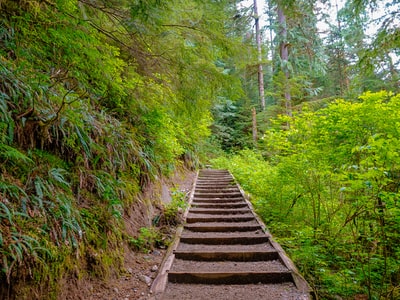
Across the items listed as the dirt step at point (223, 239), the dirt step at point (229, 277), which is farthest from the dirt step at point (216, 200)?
the dirt step at point (229, 277)

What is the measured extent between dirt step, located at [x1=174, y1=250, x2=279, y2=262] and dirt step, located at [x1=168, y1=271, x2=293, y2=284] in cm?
49

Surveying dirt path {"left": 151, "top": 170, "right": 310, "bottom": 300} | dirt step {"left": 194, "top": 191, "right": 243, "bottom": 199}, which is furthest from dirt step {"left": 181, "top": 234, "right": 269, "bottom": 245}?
dirt step {"left": 194, "top": 191, "right": 243, "bottom": 199}

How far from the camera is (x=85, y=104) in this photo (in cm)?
318

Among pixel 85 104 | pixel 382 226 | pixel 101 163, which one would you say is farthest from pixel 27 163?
pixel 382 226

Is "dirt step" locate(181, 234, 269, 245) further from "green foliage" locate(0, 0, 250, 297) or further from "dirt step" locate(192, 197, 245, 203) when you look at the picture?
"dirt step" locate(192, 197, 245, 203)

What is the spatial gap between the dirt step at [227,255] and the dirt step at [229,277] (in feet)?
1.62

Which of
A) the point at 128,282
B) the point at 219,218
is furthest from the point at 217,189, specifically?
the point at 128,282

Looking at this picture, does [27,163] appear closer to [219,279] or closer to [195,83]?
[219,279]

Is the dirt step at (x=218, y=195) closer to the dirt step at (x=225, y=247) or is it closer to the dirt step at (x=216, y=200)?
the dirt step at (x=216, y=200)

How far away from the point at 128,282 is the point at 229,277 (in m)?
1.19

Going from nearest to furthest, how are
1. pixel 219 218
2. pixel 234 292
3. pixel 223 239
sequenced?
pixel 234 292 < pixel 223 239 < pixel 219 218

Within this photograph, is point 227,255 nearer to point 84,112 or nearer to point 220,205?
point 220,205

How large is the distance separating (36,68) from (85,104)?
66cm

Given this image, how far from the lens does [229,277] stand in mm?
2826
